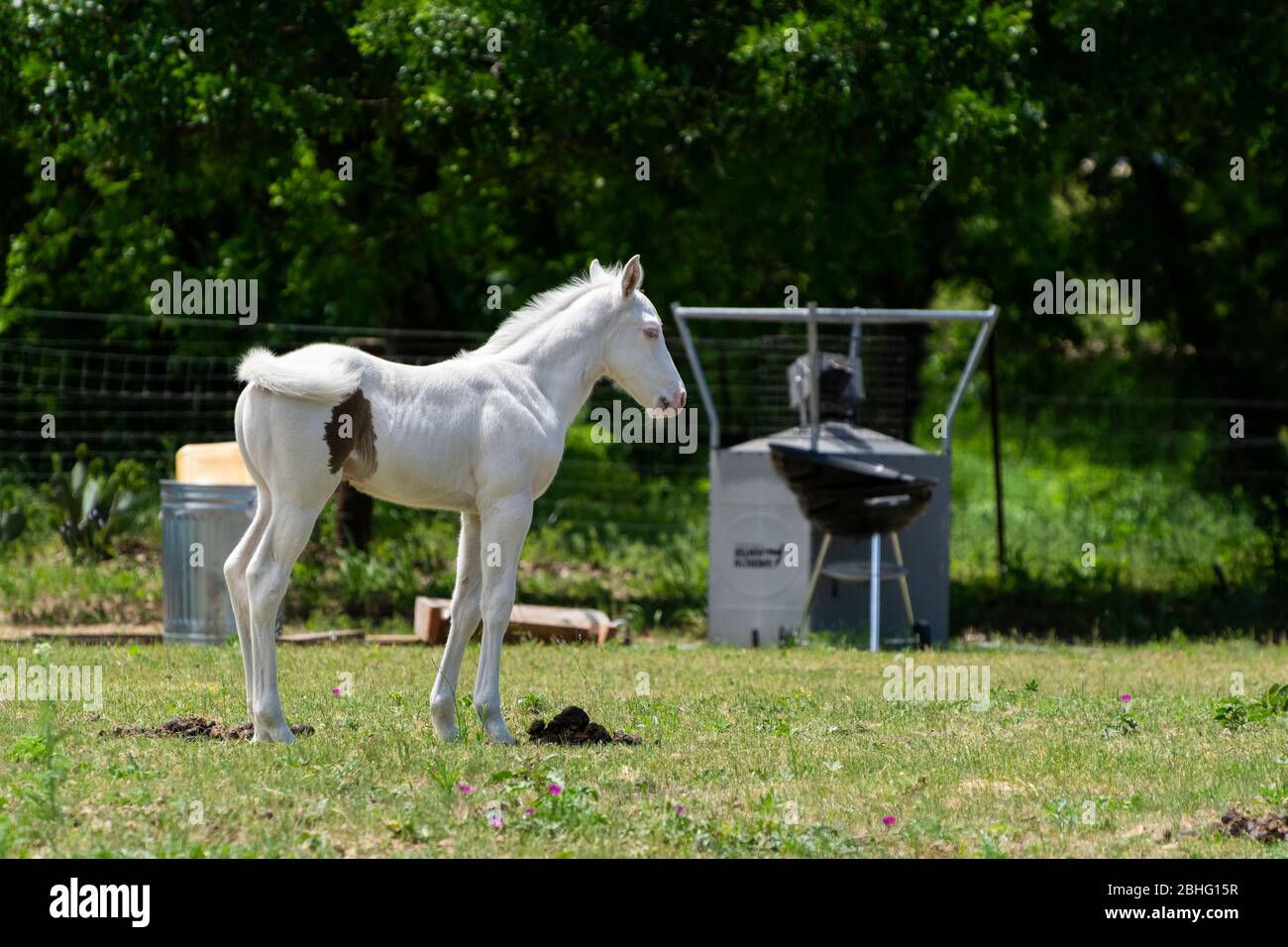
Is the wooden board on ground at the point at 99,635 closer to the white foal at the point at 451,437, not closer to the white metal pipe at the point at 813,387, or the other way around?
the white foal at the point at 451,437

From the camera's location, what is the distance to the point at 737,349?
54.8 ft

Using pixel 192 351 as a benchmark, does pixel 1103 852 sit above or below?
below

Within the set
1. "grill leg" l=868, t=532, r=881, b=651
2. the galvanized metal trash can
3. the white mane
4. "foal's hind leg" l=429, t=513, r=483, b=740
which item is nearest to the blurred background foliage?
the galvanized metal trash can

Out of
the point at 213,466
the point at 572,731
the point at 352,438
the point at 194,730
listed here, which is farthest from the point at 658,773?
the point at 213,466

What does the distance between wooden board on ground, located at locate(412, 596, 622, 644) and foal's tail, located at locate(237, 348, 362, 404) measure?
4986mm

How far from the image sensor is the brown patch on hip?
25.3ft

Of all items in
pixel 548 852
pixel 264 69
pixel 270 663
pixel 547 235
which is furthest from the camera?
pixel 547 235

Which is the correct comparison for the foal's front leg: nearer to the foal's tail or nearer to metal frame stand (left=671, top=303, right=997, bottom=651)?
the foal's tail

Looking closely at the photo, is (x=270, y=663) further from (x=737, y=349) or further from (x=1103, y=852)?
(x=737, y=349)

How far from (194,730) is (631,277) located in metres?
2.93

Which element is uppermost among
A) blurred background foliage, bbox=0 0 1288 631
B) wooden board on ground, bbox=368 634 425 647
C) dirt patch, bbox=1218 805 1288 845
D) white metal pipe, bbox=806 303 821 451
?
blurred background foliage, bbox=0 0 1288 631

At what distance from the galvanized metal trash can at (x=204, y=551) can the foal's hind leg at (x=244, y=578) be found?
4415 mm
